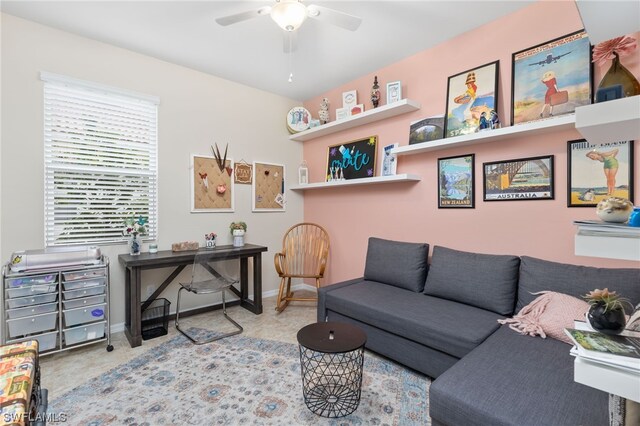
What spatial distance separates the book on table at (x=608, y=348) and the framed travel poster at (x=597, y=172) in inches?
60.7

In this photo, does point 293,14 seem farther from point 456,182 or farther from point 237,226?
point 237,226

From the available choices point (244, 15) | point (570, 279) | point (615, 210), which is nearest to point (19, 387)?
point (615, 210)

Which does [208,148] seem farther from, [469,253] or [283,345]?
[469,253]

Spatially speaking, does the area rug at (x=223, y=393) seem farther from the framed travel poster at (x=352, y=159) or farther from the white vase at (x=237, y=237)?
the framed travel poster at (x=352, y=159)

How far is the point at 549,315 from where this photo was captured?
5.87 feet

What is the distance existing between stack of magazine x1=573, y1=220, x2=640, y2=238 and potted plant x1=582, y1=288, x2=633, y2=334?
10.0 inches

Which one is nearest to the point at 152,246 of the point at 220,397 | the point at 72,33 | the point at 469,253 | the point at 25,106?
the point at 25,106

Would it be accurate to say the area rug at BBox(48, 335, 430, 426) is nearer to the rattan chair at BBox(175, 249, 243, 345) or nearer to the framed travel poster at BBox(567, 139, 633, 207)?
the rattan chair at BBox(175, 249, 243, 345)

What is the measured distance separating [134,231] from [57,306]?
0.82 m

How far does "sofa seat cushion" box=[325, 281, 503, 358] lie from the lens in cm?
185

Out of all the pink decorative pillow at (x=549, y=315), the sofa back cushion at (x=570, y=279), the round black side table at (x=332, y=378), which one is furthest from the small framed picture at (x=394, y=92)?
the round black side table at (x=332, y=378)

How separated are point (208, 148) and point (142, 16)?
4.38 feet

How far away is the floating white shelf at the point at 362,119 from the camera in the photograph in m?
2.88

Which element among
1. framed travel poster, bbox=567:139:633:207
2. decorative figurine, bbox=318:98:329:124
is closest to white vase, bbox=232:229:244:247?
decorative figurine, bbox=318:98:329:124
